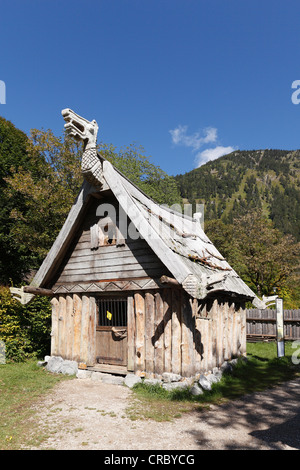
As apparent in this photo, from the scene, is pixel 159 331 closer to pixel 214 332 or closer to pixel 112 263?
pixel 214 332

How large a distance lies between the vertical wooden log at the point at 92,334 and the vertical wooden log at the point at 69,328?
88 cm

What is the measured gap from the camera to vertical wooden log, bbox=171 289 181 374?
8.59 m

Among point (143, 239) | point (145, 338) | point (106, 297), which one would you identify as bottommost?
point (145, 338)

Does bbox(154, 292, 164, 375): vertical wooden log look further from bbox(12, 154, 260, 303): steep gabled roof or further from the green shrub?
the green shrub

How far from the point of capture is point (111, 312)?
11086 millimetres

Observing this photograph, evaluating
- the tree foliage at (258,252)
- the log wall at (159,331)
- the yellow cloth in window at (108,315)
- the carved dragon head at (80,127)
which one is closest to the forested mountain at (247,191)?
the tree foliage at (258,252)

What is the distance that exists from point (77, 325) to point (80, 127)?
6.41 m

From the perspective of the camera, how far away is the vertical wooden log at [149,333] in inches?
359

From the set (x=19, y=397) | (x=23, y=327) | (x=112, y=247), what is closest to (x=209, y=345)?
(x=112, y=247)

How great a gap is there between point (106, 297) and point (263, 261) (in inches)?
1089

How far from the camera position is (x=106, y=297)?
10836mm

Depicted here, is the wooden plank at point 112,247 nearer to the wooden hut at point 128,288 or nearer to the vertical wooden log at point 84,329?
the wooden hut at point 128,288

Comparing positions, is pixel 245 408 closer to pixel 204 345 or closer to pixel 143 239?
pixel 204 345
